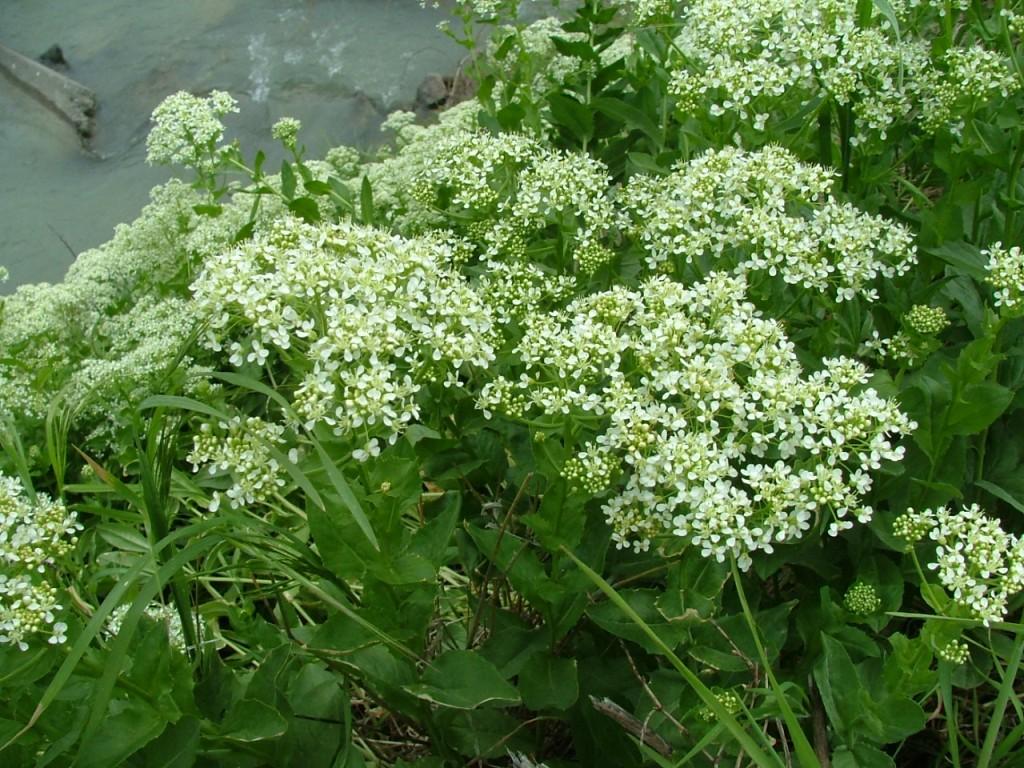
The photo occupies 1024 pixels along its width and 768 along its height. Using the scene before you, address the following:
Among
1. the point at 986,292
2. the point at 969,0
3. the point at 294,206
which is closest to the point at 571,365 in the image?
the point at 986,292

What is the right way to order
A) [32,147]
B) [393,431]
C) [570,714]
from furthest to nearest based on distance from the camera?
[32,147] < [570,714] < [393,431]

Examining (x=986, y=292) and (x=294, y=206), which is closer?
(x=986, y=292)

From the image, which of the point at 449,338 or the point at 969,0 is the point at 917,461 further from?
the point at 969,0

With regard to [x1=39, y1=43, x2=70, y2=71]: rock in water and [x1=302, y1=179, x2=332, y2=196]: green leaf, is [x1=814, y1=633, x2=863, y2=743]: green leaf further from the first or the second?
[x1=39, y1=43, x2=70, y2=71]: rock in water

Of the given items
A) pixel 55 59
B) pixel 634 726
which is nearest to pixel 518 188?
pixel 634 726

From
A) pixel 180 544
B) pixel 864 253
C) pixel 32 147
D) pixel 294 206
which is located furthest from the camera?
pixel 32 147

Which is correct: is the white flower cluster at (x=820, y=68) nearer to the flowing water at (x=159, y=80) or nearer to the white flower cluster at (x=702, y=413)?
the white flower cluster at (x=702, y=413)

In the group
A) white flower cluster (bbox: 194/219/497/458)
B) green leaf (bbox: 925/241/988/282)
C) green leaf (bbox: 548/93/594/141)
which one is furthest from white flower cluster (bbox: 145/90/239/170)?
green leaf (bbox: 925/241/988/282)
